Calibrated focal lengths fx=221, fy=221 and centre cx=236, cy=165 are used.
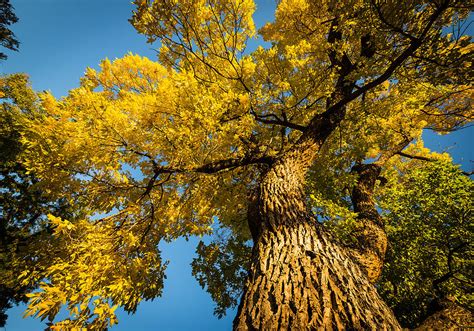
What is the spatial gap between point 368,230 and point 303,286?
10.7 feet

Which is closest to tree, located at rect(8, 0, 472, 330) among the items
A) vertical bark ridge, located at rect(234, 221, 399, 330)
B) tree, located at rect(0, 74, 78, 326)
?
vertical bark ridge, located at rect(234, 221, 399, 330)

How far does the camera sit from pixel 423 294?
5.90m

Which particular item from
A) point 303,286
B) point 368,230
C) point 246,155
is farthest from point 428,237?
point 303,286

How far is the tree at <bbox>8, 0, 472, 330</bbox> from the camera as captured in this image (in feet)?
7.28

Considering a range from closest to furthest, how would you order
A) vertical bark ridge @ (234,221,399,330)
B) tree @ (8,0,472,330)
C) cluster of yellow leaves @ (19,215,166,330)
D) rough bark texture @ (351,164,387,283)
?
vertical bark ridge @ (234,221,399,330) < tree @ (8,0,472,330) < cluster of yellow leaves @ (19,215,166,330) < rough bark texture @ (351,164,387,283)

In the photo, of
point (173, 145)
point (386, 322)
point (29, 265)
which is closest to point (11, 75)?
point (29, 265)

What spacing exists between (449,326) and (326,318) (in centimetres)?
246

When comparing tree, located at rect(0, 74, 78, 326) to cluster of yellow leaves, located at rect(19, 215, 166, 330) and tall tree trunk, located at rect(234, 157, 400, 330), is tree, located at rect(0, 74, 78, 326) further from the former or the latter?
tall tree trunk, located at rect(234, 157, 400, 330)

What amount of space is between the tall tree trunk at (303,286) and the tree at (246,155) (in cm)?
1

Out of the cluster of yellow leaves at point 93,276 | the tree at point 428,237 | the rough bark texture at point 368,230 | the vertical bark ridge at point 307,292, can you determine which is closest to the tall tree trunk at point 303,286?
the vertical bark ridge at point 307,292

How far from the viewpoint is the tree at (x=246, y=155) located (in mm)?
2219

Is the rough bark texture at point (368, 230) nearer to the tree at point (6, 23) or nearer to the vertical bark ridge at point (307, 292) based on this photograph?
the vertical bark ridge at point (307, 292)

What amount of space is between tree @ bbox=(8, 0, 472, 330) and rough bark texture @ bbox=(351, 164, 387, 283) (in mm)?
30

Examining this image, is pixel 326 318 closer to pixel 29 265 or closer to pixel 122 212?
pixel 122 212
